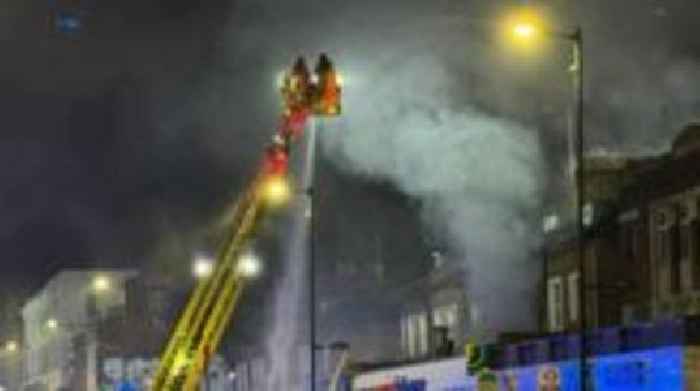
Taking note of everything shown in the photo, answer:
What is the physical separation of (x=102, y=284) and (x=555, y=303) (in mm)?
70352

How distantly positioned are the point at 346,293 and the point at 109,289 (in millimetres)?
55097

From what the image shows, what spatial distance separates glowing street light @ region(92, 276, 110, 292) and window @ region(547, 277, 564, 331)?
69.9m

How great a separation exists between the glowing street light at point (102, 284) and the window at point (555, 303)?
229ft

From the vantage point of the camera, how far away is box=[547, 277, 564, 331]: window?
45.8 m

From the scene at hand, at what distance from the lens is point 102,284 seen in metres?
112

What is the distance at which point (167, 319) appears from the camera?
10962cm

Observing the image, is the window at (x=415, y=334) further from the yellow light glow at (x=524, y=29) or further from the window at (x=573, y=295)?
the yellow light glow at (x=524, y=29)

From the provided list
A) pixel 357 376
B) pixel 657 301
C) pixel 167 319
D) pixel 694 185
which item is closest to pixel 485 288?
pixel 357 376

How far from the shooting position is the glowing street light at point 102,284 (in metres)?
114

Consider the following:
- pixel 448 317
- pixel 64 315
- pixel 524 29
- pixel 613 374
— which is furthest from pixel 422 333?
pixel 64 315

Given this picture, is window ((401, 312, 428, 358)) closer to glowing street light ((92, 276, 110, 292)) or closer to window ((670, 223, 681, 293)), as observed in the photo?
window ((670, 223, 681, 293))

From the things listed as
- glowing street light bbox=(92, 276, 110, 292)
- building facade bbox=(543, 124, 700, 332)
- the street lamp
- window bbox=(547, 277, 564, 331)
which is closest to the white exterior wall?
glowing street light bbox=(92, 276, 110, 292)

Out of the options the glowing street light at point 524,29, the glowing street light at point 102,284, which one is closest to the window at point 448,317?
the glowing street light at point 524,29

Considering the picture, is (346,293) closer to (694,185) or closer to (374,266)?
(374,266)
